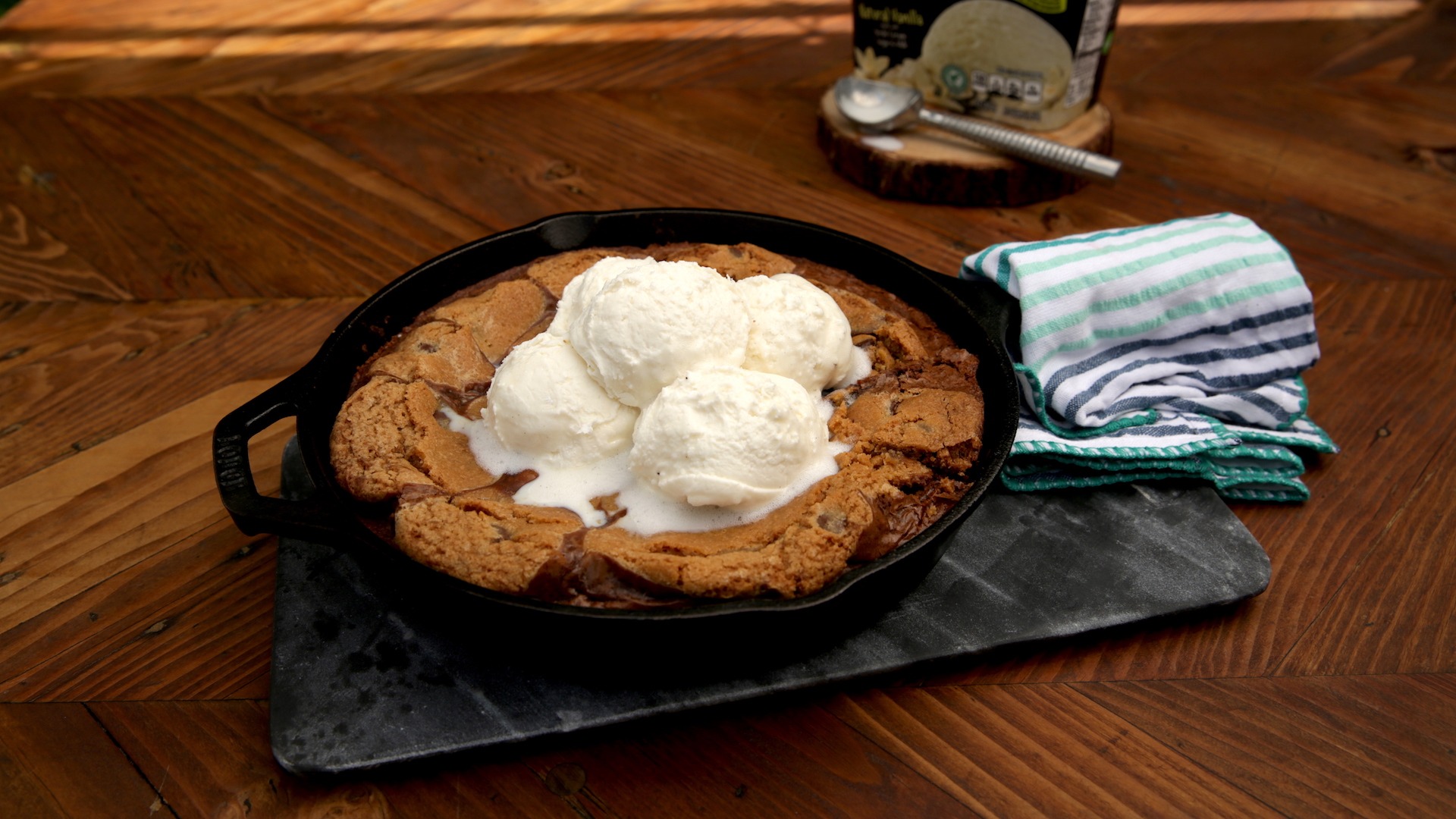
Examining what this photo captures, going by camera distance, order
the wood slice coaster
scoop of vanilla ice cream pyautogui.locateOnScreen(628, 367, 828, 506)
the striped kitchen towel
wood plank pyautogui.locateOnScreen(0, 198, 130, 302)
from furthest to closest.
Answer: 1. the wood slice coaster
2. wood plank pyautogui.locateOnScreen(0, 198, 130, 302)
3. the striped kitchen towel
4. scoop of vanilla ice cream pyautogui.locateOnScreen(628, 367, 828, 506)

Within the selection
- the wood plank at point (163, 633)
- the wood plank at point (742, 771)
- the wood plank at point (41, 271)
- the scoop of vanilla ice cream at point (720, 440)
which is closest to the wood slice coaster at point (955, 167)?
the scoop of vanilla ice cream at point (720, 440)

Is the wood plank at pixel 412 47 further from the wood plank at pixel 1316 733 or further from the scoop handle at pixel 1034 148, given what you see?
the wood plank at pixel 1316 733

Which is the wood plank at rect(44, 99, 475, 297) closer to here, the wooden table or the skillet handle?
the wooden table

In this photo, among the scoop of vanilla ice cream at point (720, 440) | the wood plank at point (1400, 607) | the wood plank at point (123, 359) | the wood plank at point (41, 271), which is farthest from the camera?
the wood plank at point (41, 271)

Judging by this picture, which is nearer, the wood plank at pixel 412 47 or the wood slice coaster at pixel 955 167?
the wood slice coaster at pixel 955 167

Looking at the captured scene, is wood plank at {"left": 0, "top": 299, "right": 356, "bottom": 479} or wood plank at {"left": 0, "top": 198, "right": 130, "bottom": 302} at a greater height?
wood plank at {"left": 0, "top": 198, "right": 130, "bottom": 302}

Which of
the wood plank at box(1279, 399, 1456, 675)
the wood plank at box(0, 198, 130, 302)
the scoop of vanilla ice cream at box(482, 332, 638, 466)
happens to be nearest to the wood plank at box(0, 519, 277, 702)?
the scoop of vanilla ice cream at box(482, 332, 638, 466)

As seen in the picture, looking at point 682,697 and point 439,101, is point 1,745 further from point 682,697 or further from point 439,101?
point 439,101
